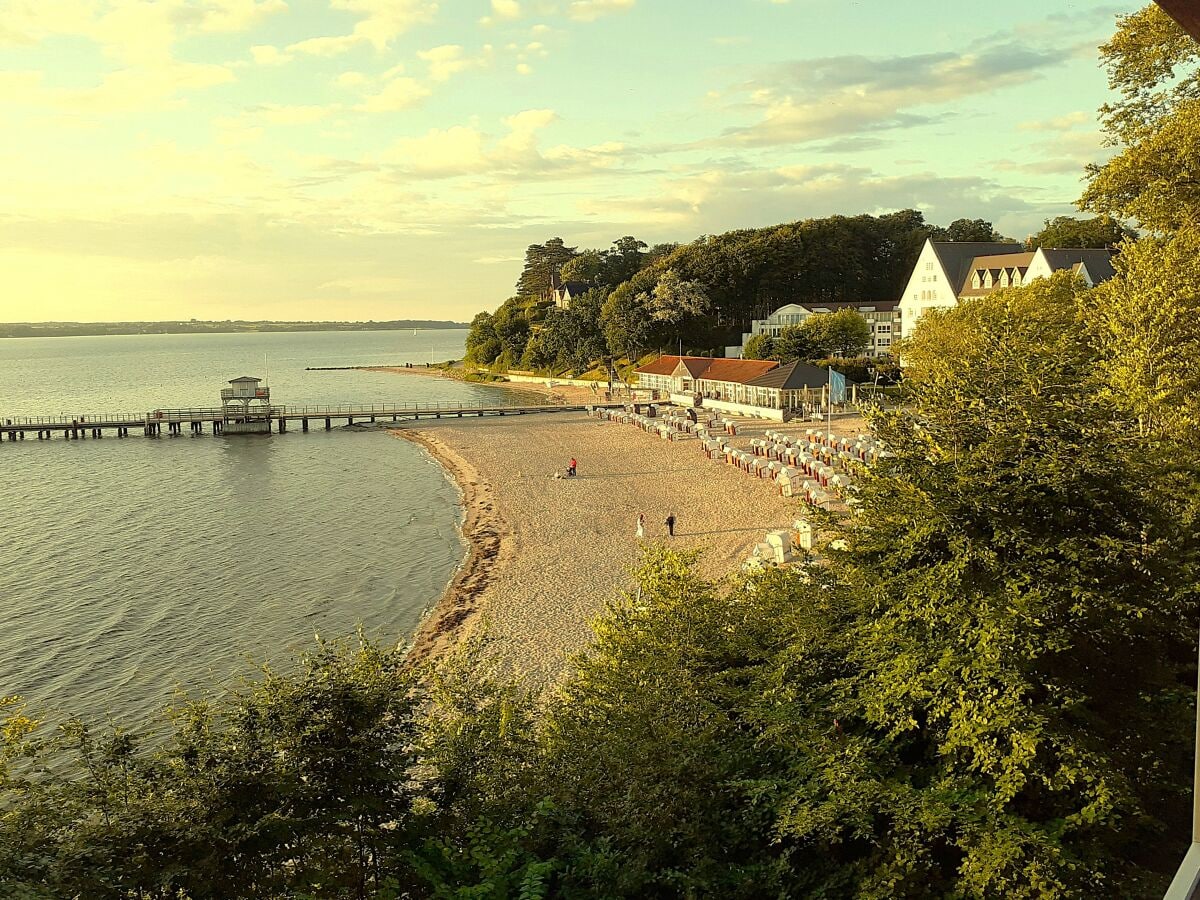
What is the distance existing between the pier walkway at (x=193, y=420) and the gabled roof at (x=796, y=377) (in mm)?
15233

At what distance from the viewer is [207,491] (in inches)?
1630

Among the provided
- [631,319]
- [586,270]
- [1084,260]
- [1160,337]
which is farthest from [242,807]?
[586,270]

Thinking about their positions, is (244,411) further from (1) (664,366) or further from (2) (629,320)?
(2) (629,320)

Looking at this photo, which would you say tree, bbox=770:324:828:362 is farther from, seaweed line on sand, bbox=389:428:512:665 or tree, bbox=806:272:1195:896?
tree, bbox=806:272:1195:896

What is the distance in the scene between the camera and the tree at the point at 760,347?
6825 cm

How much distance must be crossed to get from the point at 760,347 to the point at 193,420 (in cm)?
4388

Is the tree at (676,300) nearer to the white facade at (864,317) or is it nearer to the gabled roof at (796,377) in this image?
the white facade at (864,317)

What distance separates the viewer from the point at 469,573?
26.8 metres

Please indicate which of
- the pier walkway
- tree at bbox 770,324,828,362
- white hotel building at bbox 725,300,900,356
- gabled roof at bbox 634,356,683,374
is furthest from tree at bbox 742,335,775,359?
the pier walkway

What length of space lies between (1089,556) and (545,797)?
5605mm

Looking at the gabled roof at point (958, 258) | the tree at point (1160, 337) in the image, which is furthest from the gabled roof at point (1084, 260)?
the tree at point (1160, 337)

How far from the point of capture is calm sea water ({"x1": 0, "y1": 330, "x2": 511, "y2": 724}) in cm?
2033

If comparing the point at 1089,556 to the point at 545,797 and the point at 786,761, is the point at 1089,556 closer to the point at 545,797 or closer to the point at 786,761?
the point at 786,761

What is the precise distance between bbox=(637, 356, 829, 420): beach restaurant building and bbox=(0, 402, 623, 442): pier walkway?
5422 millimetres
